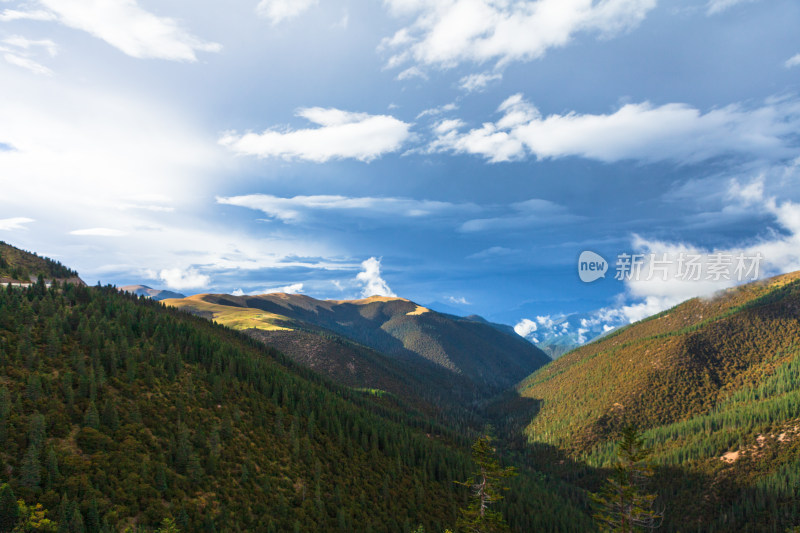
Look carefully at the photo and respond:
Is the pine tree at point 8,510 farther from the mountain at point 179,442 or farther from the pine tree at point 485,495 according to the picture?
the pine tree at point 485,495

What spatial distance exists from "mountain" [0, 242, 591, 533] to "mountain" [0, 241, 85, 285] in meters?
39.8

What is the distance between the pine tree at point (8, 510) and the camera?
52.8 metres

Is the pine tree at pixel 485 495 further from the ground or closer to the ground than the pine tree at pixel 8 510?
further from the ground

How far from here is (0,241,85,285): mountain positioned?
515 ft

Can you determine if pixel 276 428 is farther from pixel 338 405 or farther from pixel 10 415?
pixel 10 415

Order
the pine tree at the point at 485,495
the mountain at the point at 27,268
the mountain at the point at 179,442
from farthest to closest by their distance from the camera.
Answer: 1. the mountain at the point at 27,268
2. the mountain at the point at 179,442
3. the pine tree at the point at 485,495

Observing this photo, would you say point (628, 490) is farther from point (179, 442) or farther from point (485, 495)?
point (179, 442)

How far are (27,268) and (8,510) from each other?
584ft

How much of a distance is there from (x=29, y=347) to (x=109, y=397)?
2487cm

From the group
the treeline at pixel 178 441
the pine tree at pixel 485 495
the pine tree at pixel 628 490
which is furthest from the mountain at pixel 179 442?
the pine tree at pixel 628 490

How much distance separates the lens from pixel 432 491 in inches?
5349

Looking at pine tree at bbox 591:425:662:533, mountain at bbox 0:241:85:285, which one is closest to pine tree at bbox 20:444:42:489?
pine tree at bbox 591:425:662:533

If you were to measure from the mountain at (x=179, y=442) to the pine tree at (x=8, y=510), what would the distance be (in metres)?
3.78

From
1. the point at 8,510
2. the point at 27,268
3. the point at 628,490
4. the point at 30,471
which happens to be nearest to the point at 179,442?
the point at 30,471
